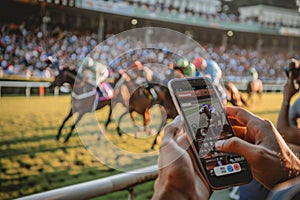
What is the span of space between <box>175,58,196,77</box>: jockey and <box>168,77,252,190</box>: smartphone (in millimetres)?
166

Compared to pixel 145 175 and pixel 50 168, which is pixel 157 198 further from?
pixel 50 168

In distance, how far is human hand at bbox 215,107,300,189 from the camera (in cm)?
41

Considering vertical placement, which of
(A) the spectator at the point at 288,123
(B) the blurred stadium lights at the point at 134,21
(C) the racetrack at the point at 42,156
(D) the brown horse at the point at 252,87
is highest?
(B) the blurred stadium lights at the point at 134,21

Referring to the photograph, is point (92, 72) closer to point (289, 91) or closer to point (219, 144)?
point (289, 91)

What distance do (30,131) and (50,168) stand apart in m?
0.75

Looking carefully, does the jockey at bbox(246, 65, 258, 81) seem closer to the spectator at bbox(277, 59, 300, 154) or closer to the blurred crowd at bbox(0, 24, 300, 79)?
the blurred crowd at bbox(0, 24, 300, 79)

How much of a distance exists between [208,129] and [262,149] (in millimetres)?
70

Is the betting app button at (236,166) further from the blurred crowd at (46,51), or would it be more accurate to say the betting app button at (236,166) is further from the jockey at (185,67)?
the blurred crowd at (46,51)

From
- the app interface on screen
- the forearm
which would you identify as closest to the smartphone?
the app interface on screen

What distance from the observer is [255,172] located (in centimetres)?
46

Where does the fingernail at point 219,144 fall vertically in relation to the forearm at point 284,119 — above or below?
above

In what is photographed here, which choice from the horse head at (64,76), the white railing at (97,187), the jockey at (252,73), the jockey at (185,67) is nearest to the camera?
the white railing at (97,187)

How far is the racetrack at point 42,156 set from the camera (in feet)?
5.44

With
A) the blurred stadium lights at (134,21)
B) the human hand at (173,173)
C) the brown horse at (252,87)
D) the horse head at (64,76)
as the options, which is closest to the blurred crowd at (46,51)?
the horse head at (64,76)
